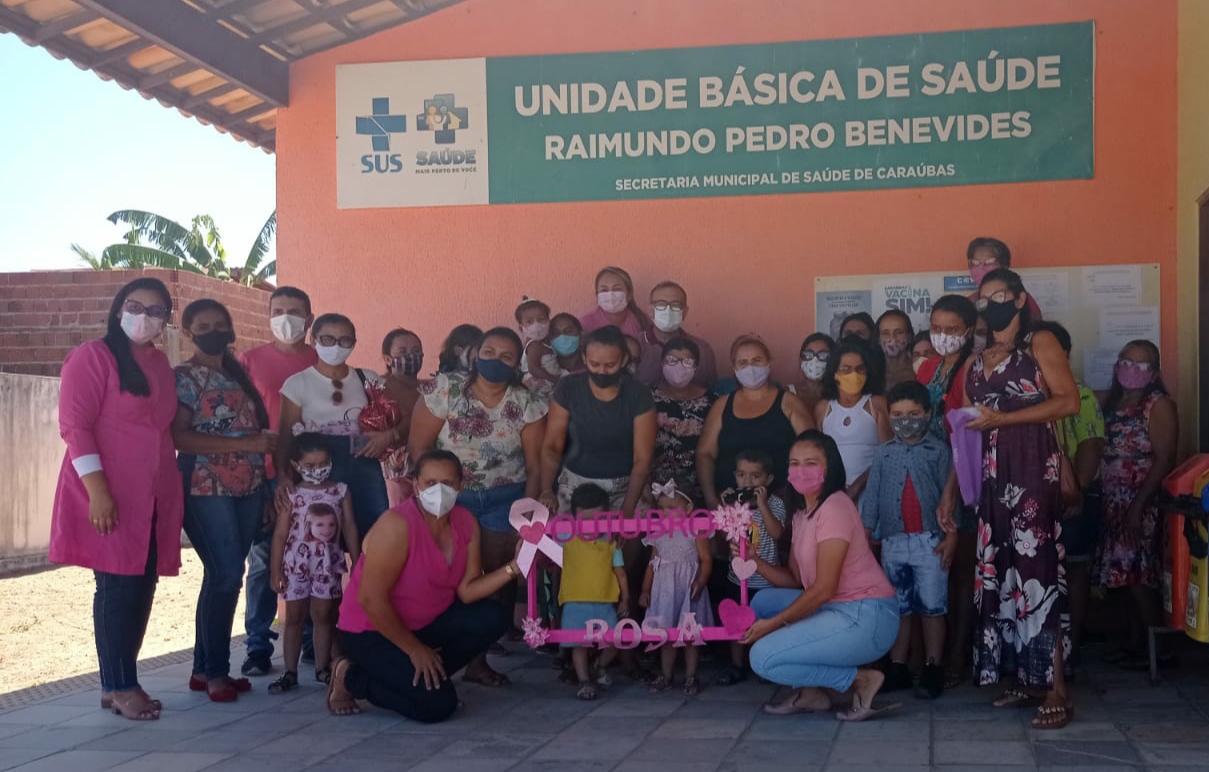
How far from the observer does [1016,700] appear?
16.9 ft

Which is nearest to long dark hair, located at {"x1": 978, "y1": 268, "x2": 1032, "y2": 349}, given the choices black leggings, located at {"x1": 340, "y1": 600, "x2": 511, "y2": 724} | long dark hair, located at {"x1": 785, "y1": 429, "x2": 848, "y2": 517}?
long dark hair, located at {"x1": 785, "y1": 429, "x2": 848, "y2": 517}

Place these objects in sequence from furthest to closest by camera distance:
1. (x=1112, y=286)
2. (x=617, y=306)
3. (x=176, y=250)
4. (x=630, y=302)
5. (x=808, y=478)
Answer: (x=176, y=250) < (x=1112, y=286) < (x=630, y=302) < (x=617, y=306) < (x=808, y=478)

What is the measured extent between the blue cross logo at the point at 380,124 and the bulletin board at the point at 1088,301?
10.4 ft

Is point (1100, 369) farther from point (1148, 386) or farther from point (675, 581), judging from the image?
point (675, 581)

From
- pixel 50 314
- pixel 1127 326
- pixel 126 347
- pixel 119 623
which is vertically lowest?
pixel 119 623

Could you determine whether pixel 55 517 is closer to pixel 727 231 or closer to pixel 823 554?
pixel 823 554

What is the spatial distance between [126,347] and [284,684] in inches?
66.5

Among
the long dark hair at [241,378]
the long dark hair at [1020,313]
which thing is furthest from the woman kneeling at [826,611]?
the long dark hair at [241,378]

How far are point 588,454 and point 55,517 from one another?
89.9 inches

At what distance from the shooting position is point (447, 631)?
214 inches

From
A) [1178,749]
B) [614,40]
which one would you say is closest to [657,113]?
[614,40]

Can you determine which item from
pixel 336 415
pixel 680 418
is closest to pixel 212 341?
pixel 336 415

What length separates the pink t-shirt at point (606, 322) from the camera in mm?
6855

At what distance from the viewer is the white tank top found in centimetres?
584
